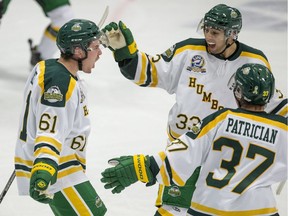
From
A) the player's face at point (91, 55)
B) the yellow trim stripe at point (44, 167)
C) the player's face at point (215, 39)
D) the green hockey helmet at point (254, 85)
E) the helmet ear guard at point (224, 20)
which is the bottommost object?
the yellow trim stripe at point (44, 167)

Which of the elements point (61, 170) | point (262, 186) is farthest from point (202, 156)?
point (61, 170)

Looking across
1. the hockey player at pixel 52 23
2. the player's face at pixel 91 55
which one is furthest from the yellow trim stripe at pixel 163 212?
the hockey player at pixel 52 23

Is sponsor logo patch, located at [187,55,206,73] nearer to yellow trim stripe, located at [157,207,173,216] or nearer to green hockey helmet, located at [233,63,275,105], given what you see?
yellow trim stripe, located at [157,207,173,216]

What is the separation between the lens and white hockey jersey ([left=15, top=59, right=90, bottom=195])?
10.5 ft

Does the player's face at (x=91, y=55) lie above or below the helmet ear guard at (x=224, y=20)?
below

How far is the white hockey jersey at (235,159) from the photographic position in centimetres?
278

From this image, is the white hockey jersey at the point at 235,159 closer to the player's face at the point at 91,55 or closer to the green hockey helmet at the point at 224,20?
the player's face at the point at 91,55

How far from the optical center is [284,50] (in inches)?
277

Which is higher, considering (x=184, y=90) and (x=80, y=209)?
(x=184, y=90)

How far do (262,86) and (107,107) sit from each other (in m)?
3.13

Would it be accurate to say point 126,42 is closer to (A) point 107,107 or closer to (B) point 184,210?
(B) point 184,210

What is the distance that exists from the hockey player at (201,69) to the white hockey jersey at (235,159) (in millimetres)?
697

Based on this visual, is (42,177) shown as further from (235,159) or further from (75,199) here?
(235,159)

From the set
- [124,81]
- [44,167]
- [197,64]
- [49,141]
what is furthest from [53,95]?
[124,81]
